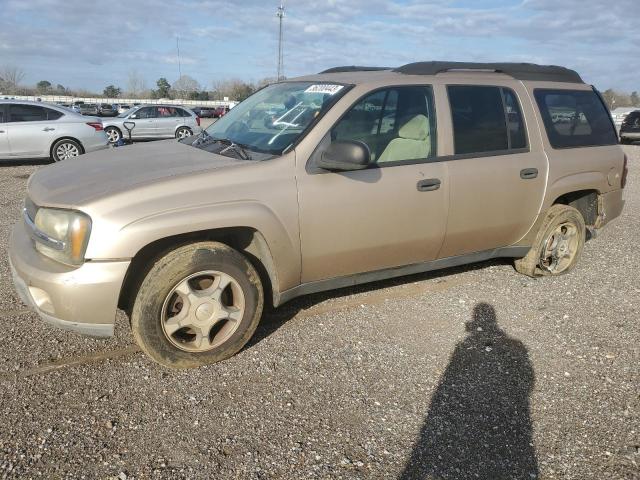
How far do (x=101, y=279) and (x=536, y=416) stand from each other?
256cm

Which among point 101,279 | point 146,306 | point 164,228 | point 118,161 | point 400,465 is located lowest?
point 400,465

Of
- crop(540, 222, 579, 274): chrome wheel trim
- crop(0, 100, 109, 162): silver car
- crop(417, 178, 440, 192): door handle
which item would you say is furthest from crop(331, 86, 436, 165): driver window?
crop(0, 100, 109, 162): silver car

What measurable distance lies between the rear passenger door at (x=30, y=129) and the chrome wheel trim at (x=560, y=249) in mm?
10557

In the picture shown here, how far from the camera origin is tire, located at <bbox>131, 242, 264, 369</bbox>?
2.94 metres

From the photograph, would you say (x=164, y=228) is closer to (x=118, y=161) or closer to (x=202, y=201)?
(x=202, y=201)

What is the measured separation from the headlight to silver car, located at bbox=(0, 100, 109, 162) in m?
9.11

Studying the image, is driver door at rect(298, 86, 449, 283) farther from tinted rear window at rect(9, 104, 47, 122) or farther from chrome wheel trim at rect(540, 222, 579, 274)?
tinted rear window at rect(9, 104, 47, 122)

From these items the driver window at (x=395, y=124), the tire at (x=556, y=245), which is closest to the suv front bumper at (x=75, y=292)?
the driver window at (x=395, y=124)

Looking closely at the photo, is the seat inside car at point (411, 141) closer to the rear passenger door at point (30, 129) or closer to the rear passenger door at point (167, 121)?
the rear passenger door at point (30, 129)

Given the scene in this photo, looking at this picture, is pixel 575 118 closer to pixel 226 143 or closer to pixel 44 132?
pixel 226 143

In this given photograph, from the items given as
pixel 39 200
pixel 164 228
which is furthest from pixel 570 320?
pixel 39 200

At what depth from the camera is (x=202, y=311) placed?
3.11 meters

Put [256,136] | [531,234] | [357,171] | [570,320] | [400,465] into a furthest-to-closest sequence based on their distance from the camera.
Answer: [531,234] → [570,320] → [256,136] → [357,171] → [400,465]

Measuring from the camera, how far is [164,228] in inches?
111
